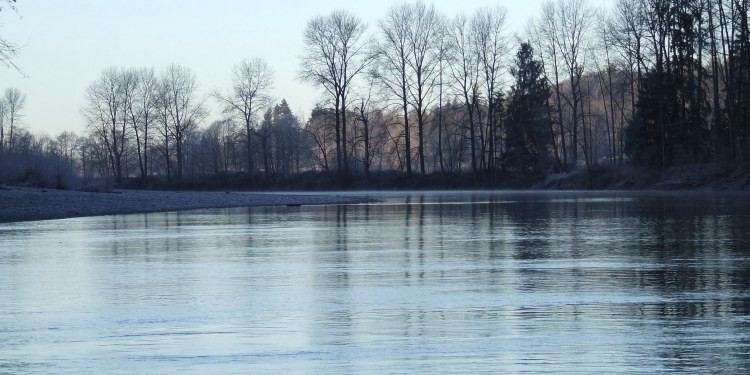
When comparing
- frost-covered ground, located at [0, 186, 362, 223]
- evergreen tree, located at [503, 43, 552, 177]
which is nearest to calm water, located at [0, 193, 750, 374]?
frost-covered ground, located at [0, 186, 362, 223]

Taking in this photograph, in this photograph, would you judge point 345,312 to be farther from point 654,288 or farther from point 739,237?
point 739,237

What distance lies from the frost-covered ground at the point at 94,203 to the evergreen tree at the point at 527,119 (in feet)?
129

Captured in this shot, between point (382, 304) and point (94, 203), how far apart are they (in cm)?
3211

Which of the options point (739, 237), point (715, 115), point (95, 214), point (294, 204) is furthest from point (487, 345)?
point (715, 115)

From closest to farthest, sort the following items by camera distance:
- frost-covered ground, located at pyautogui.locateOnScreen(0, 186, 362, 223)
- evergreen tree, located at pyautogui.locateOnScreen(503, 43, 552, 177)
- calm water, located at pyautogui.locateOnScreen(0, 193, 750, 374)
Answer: calm water, located at pyautogui.locateOnScreen(0, 193, 750, 374) < frost-covered ground, located at pyautogui.locateOnScreen(0, 186, 362, 223) < evergreen tree, located at pyautogui.locateOnScreen(503, 43, 552, 177)

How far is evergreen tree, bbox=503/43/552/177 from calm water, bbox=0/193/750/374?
6732 centimetres

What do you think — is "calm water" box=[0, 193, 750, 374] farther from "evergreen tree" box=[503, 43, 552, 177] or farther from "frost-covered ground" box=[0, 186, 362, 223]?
"evergreen tree" box=[503, 43, 552, 177]

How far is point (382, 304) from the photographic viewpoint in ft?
37.2

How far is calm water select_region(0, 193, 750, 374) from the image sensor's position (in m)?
8.20

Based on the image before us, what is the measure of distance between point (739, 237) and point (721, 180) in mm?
43455

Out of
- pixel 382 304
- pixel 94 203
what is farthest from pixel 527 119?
pixel 382 304

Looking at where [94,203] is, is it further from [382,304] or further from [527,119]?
[527,119]

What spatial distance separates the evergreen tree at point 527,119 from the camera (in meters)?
89.1

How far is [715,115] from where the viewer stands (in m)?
72.0
